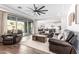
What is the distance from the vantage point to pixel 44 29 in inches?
99.3

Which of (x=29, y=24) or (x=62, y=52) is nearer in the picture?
(x=62, y=52)

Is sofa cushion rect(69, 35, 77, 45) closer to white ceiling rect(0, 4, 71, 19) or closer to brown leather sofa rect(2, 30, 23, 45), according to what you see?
white ceiling rect(0, 4, 71, 19)

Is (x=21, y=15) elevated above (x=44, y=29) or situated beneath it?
elevated above

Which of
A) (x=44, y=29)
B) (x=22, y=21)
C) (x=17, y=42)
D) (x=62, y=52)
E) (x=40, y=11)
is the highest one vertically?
(x=40, y=11)

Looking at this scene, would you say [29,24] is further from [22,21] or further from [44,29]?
[44,29]

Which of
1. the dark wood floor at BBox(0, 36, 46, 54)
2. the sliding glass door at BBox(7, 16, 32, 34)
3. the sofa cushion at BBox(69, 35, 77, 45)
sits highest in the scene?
the sliding glass door at BBox(7, 16, 32, 34)

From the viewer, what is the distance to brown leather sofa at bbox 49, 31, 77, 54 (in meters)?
2.32

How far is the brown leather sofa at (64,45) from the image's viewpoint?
7.62 feet

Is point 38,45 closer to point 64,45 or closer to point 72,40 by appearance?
point 64,45

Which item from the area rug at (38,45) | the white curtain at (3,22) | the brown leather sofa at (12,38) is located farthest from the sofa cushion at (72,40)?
the white curtain at (3,22)

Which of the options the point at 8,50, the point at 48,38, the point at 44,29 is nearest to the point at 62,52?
the point at 48,38

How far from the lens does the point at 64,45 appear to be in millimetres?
2338

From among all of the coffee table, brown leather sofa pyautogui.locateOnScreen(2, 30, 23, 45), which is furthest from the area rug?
brown leather sofa pyautogui.locateOnScreen(2, 30, 23, 45)
